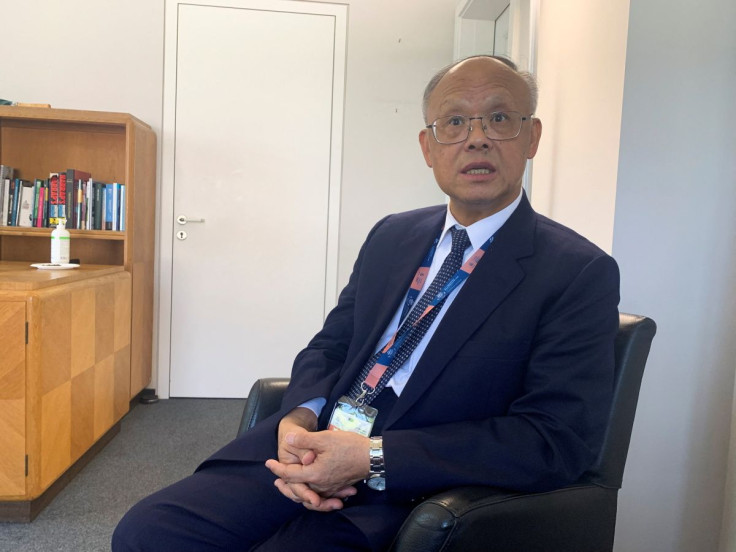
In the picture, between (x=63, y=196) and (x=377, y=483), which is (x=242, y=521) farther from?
A: (x=63, y=196)

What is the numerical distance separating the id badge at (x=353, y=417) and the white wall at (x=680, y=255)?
0.90m

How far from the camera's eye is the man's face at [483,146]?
54.7 inches

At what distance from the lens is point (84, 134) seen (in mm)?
3635

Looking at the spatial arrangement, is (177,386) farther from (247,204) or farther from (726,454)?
(726,454)

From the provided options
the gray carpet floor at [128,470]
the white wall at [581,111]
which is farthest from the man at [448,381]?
the gray carpet floor at [128,470]

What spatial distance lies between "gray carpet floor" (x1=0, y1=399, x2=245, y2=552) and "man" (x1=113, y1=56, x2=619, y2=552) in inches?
45.3

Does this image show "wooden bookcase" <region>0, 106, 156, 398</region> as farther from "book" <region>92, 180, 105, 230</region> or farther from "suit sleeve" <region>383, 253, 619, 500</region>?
"suit sleeve" <region>383, 253, 619, 500</region>

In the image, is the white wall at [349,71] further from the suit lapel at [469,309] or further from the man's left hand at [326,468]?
the man's left hand at [326,468]

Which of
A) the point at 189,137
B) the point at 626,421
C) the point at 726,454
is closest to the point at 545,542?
the point at 626,421

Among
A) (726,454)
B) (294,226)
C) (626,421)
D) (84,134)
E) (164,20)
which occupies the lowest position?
(726,454)

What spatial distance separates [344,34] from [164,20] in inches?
44.4

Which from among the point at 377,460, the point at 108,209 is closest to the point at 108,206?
the point at 108,209

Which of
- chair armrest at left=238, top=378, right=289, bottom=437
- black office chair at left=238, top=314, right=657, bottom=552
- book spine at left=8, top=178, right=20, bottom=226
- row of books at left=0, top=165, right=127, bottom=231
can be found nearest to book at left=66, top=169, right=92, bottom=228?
row of books at left=0, top=165, right=127, bottom=231

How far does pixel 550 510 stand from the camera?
1.09 m
